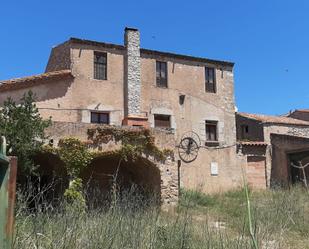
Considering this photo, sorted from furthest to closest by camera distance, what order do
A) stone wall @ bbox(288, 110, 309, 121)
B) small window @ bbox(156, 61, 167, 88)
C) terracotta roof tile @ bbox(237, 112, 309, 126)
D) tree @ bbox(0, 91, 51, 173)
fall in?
stone wall @ bbox(288, 110, 309, 121)
terracotta roof tile @ bbox(237, 112, 309, 126)
small window @ bbox(156, 61, 167, 88)
tree @ bbox(0, 91, 51, 173)

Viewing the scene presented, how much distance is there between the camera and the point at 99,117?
1805 cm

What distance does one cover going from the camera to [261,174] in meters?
21.3

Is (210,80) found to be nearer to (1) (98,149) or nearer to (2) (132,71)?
(2) (132,71)

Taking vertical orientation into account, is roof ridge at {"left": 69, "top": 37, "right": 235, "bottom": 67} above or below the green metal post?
above

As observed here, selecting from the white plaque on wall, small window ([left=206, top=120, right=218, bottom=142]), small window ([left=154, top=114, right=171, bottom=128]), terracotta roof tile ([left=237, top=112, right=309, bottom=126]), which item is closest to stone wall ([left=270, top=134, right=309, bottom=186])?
terracotta roof tile ([left=237, top=112, right=309, bottom=126])

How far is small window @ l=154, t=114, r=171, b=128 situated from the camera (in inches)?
765

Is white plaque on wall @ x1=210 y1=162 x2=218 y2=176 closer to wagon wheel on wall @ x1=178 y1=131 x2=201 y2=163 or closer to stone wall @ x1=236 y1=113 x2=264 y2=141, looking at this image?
wagon wheel on wall @ x1=178 y1=131 x2=201 y2=163

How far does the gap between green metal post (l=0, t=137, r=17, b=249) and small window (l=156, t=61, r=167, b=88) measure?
1798cm

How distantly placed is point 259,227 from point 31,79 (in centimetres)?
1280

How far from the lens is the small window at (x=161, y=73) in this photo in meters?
19.8

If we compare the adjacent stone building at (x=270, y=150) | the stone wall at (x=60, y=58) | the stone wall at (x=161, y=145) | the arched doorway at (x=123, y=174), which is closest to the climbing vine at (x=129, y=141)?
the stone wall at (x=161, y=145)

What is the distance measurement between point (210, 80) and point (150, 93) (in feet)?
10.9

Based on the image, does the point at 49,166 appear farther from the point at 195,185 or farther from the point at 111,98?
the point at 195,185

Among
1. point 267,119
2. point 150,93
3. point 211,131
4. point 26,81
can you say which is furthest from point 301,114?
point 26,81
